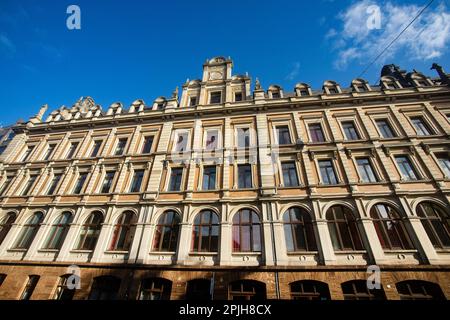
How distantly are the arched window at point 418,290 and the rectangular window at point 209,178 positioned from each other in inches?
449

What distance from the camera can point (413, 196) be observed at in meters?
12.1

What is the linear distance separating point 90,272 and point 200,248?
679 centimetres

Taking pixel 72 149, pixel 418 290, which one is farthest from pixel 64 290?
pixel 418 290

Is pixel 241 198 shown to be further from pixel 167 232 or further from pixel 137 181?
pixel 137 181

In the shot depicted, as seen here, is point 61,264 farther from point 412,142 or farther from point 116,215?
point 412,142

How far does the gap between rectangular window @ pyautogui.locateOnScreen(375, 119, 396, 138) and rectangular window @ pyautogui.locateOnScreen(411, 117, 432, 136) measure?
175cm

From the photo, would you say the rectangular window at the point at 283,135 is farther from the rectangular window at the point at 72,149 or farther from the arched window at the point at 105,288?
the rectangular window at the point at 72,149

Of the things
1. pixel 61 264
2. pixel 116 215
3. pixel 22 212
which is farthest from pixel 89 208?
pixel 22 212

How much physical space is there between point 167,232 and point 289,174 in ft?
30.2

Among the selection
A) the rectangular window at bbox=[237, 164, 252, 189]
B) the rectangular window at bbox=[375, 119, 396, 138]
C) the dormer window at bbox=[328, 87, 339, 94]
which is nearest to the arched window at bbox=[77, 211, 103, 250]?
the rectangular window at bbox=[237, 164, 252, 189]

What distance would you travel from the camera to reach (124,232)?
44.4 ft

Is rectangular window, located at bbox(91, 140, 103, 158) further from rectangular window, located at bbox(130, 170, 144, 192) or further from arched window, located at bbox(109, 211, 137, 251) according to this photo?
arched window, located at bbox(109, 211, 137, 251)

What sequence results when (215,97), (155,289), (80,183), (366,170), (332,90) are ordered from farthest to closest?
(215,97) < (332,90) < (80,183) < (366,170) < (155,289)

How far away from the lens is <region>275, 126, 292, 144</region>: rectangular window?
1612 centimetres
